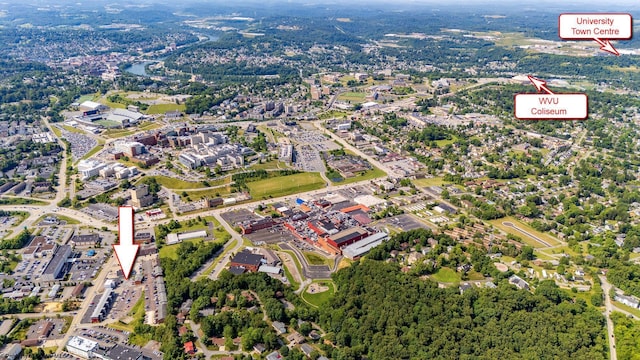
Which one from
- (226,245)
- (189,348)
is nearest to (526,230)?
(226,245)

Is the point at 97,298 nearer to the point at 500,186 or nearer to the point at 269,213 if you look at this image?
the point at 269,213

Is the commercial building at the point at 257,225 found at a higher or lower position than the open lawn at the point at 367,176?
lower

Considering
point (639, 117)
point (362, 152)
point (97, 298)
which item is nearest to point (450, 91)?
point (639, 117)

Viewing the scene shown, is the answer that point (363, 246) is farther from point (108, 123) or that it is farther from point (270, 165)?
point (108, 123)

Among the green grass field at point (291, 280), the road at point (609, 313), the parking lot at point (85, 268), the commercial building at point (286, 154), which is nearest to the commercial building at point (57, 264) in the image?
the parking lot at point (85, 268)

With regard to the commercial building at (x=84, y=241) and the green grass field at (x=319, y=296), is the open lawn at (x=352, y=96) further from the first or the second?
the green grass field at (x=319, y=296)

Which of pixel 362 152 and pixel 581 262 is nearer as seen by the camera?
pixel 581 262
